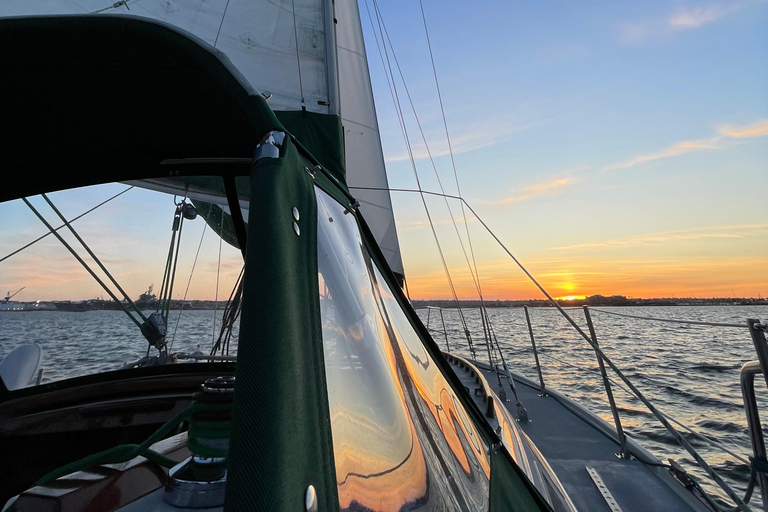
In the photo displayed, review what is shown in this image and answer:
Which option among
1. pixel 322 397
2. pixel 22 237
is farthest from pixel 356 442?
pixel 22 237

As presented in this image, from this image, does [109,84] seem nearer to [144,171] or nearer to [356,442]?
[144,171]

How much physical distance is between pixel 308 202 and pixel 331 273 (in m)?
0.13

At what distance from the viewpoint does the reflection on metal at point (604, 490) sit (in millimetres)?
2053

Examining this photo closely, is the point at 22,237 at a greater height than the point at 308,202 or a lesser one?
greater

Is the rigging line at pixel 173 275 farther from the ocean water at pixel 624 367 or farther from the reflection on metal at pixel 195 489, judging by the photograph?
the reflection on metal at pixel 195 489

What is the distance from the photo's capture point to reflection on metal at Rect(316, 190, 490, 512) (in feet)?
1.81

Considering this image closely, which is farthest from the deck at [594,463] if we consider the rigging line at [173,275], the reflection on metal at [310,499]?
the reflection on metal at [310,499]

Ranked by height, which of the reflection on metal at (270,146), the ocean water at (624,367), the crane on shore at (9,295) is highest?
the reflection on metal at (270,146)

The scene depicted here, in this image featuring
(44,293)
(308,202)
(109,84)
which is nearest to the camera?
(308,202)

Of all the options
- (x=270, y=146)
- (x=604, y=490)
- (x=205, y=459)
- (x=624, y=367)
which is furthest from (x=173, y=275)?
(x=624, y=367)

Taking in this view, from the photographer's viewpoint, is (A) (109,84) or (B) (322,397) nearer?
(B) (322,397)

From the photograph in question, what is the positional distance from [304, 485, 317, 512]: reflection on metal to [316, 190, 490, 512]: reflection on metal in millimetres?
80

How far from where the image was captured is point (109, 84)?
116 centimetres

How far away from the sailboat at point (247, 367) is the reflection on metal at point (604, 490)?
0.05 feet
